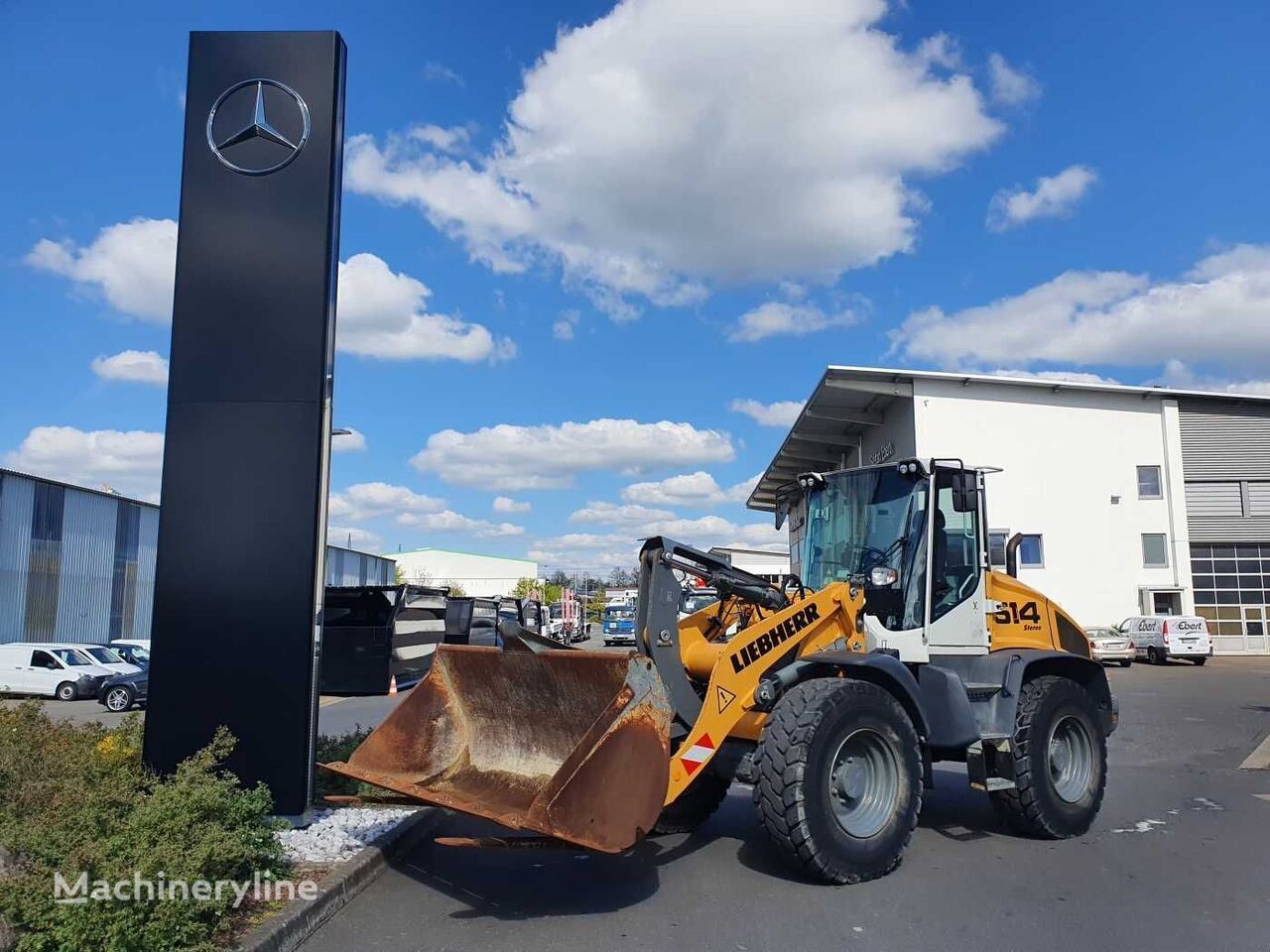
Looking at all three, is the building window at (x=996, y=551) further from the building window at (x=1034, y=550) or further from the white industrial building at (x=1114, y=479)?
the building window at (x=1034, y=550)

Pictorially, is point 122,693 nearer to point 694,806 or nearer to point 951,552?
point 694,806

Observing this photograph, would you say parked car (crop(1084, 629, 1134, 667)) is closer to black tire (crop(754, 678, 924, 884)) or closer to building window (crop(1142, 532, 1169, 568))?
→ building window (crop(1142, 532, 1169, 568))

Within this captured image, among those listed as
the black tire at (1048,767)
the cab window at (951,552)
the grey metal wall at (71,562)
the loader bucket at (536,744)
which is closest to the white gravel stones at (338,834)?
the loader bucket at (536,744)

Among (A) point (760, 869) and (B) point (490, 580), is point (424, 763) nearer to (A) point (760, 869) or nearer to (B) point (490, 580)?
(A) point (760, 869)

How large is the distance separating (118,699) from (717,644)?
20045 mm

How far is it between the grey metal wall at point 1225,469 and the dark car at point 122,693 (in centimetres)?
3757

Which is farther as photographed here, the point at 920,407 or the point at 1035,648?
the point at 920,407

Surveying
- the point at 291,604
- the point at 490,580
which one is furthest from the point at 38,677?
the point at 490,580

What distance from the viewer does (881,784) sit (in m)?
6.55

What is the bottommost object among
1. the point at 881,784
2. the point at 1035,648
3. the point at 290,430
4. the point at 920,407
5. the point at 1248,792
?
the point at 1248,792

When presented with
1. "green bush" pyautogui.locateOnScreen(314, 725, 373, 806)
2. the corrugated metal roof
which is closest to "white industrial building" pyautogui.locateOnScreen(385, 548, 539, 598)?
the corrugated metal roof

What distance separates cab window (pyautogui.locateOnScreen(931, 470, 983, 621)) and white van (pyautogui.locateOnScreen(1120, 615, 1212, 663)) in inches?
1164

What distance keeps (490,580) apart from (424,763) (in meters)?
133

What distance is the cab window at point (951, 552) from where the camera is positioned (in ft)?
25.4
